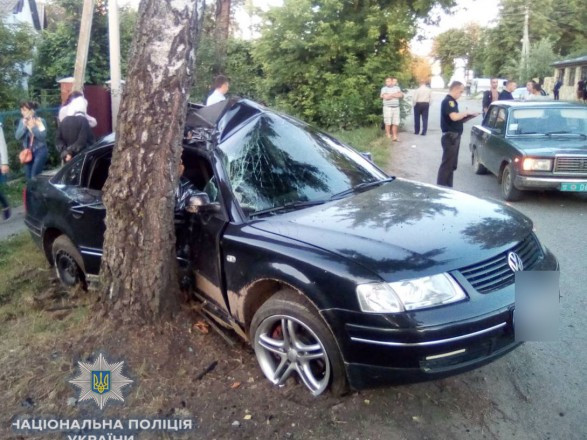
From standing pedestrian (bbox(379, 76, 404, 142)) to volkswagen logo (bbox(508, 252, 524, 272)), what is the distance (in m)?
13.2

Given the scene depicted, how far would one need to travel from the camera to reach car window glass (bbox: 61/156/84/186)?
5.71 meters

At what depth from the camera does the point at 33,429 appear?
3.69 meters

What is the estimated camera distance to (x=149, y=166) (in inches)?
167

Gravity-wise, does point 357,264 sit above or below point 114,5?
below

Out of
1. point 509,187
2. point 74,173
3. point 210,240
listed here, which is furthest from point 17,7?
point 210,240

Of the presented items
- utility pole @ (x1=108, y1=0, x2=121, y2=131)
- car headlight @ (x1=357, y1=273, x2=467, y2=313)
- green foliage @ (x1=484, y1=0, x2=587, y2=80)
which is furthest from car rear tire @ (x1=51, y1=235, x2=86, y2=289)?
green foliage @ (x1=484, y1=0, x2=587, y2=80)

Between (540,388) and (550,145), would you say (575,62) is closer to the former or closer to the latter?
(550,145)

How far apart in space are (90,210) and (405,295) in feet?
9.88

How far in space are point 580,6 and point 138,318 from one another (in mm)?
64618

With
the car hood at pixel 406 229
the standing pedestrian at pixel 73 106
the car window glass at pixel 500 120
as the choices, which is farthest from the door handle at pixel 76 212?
the car window glass at pixel 500 120

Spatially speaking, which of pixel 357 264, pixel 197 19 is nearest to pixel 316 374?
pixel 357 264

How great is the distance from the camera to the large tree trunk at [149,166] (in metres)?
4.16

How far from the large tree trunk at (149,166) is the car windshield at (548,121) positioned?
717 centimetres

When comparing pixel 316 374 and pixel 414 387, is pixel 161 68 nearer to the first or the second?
pixel 316 374
